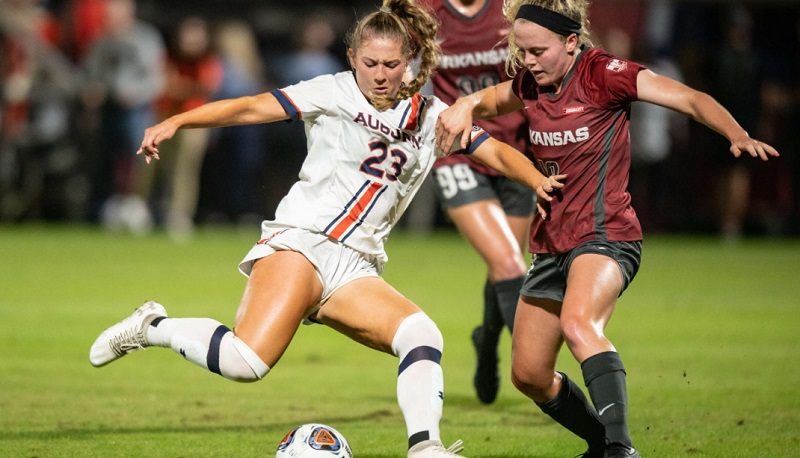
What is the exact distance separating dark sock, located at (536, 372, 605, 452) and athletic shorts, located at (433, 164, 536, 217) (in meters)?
2.00

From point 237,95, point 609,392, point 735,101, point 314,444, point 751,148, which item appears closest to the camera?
point 751,148

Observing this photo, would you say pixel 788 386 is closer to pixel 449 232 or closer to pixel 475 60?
pixel 475 60

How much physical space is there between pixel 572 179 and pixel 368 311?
1.15 m

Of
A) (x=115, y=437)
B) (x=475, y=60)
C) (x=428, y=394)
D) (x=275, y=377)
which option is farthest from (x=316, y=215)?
(x=275, y=377)

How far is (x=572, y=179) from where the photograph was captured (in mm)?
5910

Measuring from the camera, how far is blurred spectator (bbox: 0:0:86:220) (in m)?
19.2

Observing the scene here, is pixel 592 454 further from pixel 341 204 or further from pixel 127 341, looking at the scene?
pixel 127 341

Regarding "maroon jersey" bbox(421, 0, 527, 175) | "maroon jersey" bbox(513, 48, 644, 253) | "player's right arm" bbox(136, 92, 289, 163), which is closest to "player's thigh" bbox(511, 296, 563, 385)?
"maroon jersey" bbox(513, 48, 644, 253)

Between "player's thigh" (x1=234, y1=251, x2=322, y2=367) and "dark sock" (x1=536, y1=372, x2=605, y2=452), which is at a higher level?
"player's thigh" (x1=234, y1=251, x2=322, y2=367)

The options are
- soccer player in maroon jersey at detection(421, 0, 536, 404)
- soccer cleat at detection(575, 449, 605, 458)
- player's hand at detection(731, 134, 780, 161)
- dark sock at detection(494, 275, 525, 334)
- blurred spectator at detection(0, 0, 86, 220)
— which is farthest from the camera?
blurred spectator at detection(0, 0, 86, 220)

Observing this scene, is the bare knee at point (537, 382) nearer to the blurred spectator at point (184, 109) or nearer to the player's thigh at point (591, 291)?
the player's thigh at point (591, 291)

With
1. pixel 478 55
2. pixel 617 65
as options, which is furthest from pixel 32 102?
pixel 617 65

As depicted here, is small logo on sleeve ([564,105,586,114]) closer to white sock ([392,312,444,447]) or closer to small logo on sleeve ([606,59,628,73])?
small logo on sleeve ([606,59,628,73])

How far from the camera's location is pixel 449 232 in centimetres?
2105
